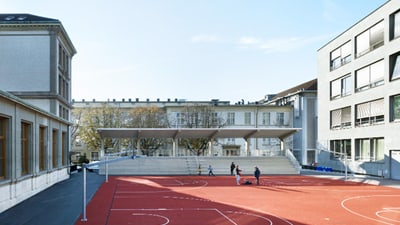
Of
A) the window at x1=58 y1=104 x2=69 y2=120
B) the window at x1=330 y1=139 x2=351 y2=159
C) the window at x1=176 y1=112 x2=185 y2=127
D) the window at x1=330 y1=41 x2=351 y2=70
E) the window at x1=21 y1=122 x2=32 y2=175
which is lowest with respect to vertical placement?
the window at x1=330 y1=139 x2=351 y2=159

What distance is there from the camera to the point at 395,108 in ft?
121

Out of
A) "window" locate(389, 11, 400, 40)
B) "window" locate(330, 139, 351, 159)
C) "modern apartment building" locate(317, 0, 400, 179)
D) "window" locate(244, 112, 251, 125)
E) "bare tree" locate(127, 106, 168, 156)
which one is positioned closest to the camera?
"window" locate(389, 11, 400, 40)

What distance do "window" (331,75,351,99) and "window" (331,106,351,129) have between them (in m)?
1.89

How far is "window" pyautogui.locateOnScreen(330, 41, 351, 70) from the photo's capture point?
46662 mm

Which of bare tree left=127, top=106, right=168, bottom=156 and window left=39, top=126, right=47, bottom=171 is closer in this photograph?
window left=39, top=126, right=47, bottom=171

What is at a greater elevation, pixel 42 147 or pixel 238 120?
pixel 238 120

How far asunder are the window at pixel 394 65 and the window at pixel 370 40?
272 cm

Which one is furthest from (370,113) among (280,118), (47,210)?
(280,118)

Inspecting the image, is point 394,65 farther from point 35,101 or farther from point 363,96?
point 35,101

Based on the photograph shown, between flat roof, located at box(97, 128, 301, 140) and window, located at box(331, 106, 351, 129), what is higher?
window, located at box(331, 106, 351, 129)

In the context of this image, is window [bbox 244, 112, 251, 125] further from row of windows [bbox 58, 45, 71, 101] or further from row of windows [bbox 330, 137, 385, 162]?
row of windows [bbox 58, 45, 71, 101]

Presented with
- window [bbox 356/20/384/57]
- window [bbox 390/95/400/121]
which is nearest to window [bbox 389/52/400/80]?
window [bbox 390/95/400/121]

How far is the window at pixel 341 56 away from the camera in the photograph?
46.7 metres

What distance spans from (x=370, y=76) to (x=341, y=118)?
798 centimetres
